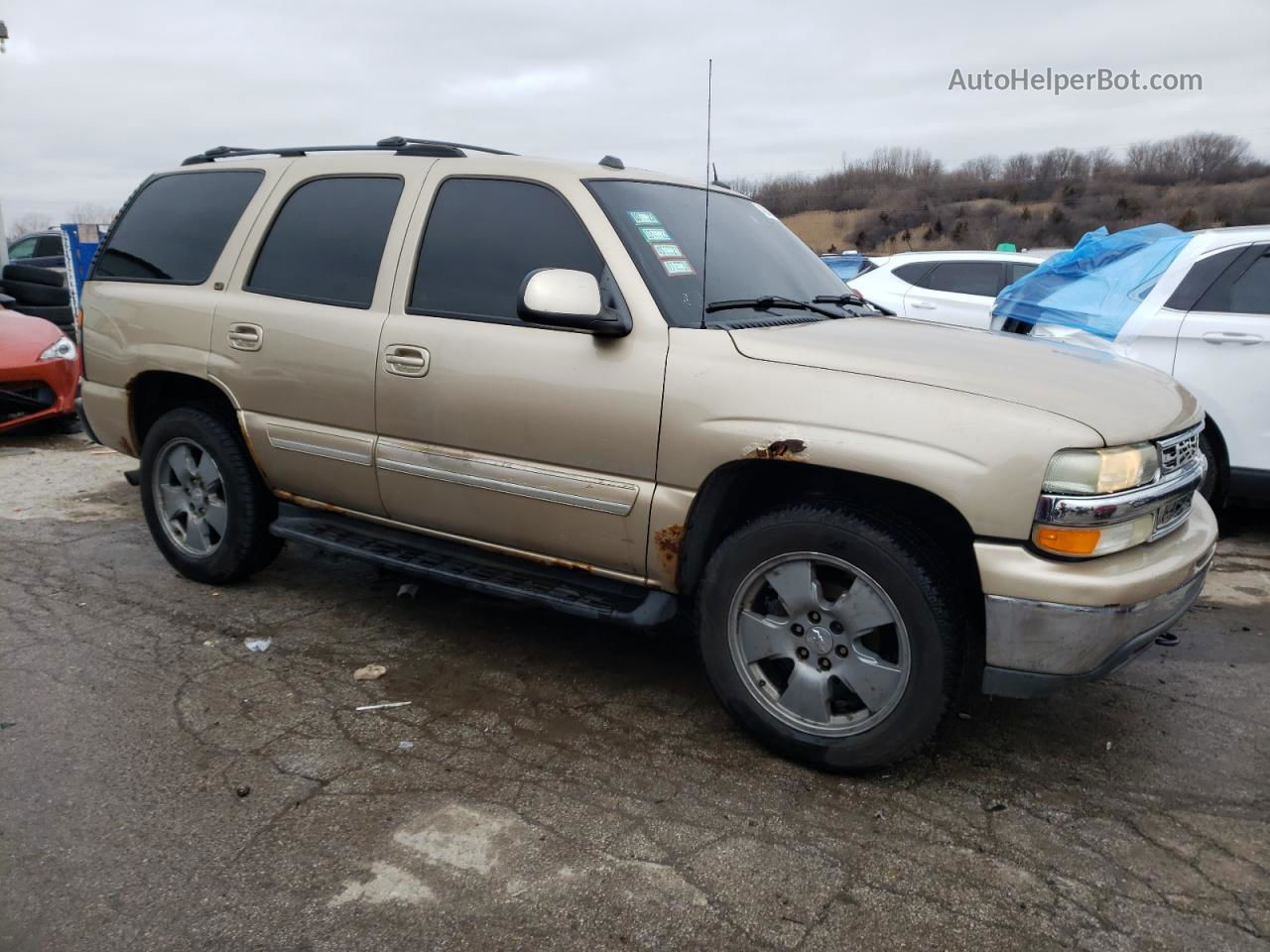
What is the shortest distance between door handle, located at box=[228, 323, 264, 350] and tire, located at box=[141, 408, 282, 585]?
1.38ft

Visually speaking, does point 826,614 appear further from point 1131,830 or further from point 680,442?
point 1131,830

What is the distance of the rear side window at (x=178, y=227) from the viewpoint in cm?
454

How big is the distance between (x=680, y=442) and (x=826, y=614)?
69 cm

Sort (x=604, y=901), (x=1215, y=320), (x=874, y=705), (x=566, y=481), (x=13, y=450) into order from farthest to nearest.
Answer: (x=13, y=450)
(x=1215, y=320)
(x=566, y=481)
(x=874, y=705)
(x=604, y=901)

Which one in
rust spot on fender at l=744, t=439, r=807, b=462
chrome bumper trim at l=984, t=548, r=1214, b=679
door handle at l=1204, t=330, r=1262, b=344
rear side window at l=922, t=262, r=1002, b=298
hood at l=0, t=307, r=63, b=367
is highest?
rear side window at l=922, t=262, r=1002, b=298

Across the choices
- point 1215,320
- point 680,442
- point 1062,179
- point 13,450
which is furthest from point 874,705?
point 1062,179

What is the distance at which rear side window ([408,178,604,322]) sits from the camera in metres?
3.56

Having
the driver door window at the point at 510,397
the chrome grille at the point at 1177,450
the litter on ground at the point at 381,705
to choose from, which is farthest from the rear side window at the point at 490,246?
the chrome grille at the point at 1177,450

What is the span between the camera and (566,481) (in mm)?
3402

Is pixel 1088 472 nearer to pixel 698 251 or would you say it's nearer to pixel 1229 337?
pixel 698 251

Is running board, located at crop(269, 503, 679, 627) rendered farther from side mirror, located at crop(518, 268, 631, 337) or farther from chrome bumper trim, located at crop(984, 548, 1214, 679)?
chrome bumper trim, located at crop(984, 548, 1214, 679)

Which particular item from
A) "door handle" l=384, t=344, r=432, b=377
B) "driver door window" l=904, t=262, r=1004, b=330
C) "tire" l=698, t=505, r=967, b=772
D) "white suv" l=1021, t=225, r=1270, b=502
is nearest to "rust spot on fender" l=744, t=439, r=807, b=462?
"tire" l=698, t=505, r=967, b=772

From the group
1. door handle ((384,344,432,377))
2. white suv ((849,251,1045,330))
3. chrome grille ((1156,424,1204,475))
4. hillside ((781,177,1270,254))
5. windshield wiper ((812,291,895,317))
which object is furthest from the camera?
hillside ((781,177,1270,254))

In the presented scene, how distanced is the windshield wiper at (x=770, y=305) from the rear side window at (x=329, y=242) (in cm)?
139
